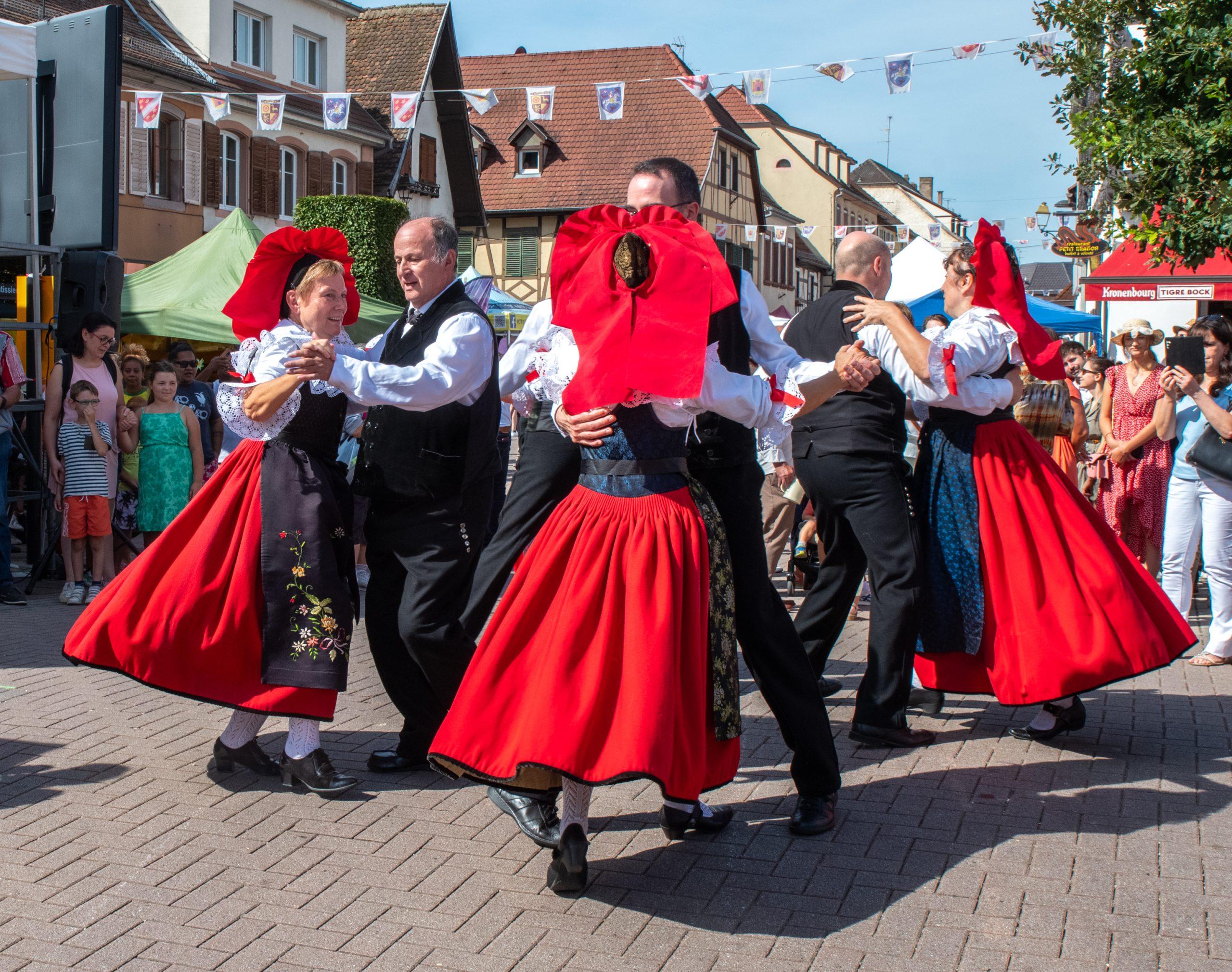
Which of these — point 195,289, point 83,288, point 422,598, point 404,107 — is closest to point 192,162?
point 404,107

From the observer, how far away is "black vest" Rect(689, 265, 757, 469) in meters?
4.02

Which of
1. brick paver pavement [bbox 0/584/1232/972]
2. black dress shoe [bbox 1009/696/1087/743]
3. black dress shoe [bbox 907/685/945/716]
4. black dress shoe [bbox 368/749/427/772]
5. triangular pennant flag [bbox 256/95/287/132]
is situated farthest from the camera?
triangular pennant flag [bbox 256/95/287/132]

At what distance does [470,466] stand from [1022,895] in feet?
7.40

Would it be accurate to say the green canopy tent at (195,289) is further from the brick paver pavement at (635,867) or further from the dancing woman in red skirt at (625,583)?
the dancing woman in red skirt at (625,583)

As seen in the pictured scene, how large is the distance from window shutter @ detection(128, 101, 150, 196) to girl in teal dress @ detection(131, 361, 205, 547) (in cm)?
1486

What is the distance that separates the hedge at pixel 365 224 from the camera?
24.8 meters

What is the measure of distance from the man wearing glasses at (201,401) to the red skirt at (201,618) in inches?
199

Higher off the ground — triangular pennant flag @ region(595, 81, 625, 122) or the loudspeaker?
triangular pennant flag @ region(595, 81, 625, 122)

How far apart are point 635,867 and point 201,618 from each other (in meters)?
1.71

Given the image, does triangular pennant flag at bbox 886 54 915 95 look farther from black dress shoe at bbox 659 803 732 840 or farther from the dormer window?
the dormer window

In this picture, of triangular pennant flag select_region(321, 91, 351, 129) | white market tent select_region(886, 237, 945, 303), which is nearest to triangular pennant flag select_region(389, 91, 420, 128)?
triangular pennant flag select_region(321, 91, 351, 129)

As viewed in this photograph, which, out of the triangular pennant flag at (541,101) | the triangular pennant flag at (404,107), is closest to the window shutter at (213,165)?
the triangular pennant flag at (404,107)

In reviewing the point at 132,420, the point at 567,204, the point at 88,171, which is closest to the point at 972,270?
the point at 132,420

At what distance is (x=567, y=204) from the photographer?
130ft
